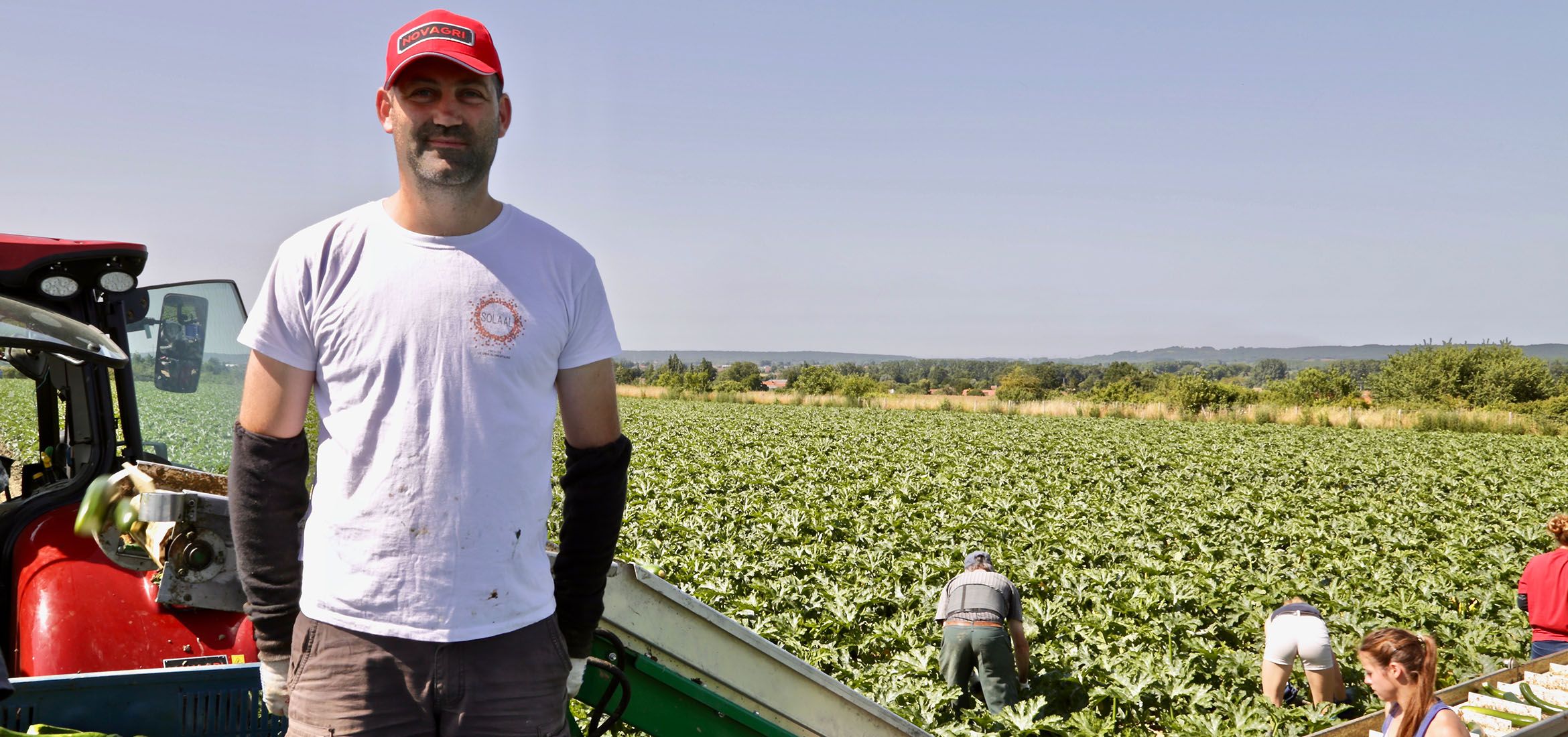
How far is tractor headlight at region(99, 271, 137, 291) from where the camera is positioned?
10.7ft

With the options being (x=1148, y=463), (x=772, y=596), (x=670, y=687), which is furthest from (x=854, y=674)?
(x=1148, y=463)

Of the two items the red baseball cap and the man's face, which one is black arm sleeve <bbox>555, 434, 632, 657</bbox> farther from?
the red baseball cap

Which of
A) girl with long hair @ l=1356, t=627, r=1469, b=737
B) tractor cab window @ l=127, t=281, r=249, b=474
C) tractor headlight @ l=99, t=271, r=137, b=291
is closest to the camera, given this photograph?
tractor headlight @ l=99, t=271, r=137, b=291

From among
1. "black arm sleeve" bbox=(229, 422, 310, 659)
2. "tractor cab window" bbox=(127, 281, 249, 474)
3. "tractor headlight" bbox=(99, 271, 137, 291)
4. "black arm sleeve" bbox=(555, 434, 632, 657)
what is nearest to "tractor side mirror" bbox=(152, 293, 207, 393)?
"tractor cab window" bbox=(127, 281, 249, 474)

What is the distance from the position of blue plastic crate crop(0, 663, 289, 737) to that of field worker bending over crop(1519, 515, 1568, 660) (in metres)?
8.09

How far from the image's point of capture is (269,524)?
76.3 inches

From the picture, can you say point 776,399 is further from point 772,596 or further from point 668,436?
point 772,596

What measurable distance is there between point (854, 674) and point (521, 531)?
5.60 meters

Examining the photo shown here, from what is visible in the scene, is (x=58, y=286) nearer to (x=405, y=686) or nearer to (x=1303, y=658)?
(x=405, y=686)

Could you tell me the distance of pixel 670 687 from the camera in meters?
2.67

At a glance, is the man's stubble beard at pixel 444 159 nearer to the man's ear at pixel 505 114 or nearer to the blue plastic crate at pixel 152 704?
the man's ear at pixel 505 114

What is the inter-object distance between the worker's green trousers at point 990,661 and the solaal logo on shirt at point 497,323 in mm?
5558

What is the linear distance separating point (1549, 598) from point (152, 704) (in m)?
8.55

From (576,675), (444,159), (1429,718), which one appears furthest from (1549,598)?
(444,159)
